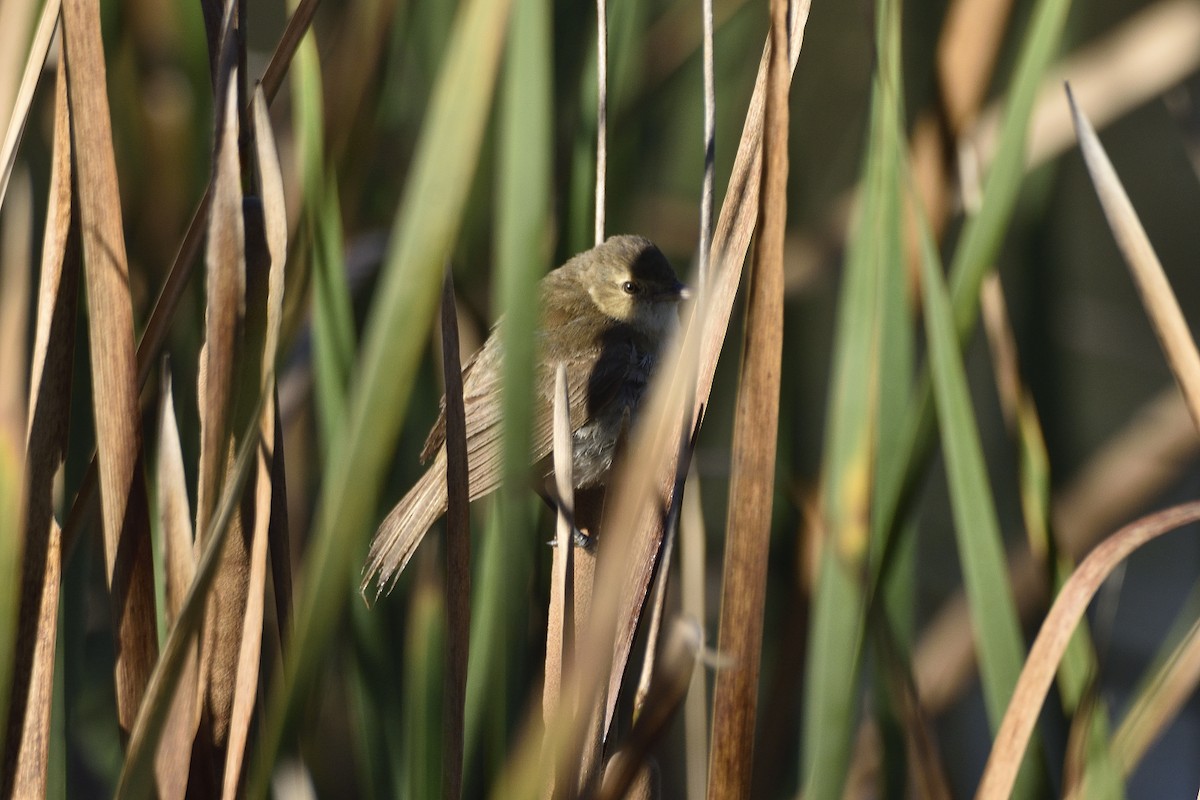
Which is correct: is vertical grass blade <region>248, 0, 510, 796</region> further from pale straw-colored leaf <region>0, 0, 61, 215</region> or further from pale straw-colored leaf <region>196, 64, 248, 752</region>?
pale straw-colored leaf <region>0, 0, 61, 215</region>

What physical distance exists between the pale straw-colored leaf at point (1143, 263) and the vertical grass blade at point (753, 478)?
0.33 meters

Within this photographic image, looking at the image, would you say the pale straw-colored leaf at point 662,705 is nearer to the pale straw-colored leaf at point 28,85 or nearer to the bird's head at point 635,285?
the pale straw-colored leaf at point 28,85

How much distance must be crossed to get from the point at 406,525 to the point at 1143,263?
3.13ft

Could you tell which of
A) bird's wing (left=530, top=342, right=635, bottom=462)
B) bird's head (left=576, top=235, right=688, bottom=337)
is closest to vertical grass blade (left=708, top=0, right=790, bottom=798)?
bird's head (left=576, top=235, right=688, bottom=337)

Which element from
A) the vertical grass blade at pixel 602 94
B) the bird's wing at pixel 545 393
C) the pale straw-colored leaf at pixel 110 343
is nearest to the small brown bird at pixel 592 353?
the bird's wing at pixel 545 393

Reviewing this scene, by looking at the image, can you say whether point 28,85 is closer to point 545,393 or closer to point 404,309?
point 404,309

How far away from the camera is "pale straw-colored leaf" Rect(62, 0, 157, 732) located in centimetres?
103

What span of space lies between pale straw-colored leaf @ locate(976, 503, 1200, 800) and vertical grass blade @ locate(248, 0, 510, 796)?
0.59 m

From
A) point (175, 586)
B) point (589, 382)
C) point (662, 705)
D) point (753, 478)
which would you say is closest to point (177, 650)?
point (175, 586)

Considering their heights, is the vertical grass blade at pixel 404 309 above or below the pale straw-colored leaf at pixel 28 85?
below

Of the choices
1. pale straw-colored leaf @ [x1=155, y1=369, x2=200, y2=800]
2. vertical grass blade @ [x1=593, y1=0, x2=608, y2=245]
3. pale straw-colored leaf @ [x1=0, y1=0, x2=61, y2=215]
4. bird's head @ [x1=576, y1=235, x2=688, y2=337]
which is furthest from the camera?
bird's head @ [x1=576, y1=235, x2=688, y2=337]

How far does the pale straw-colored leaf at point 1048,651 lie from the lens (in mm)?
1043

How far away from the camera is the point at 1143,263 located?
112 centimetres

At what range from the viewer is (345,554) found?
3.01 feet
